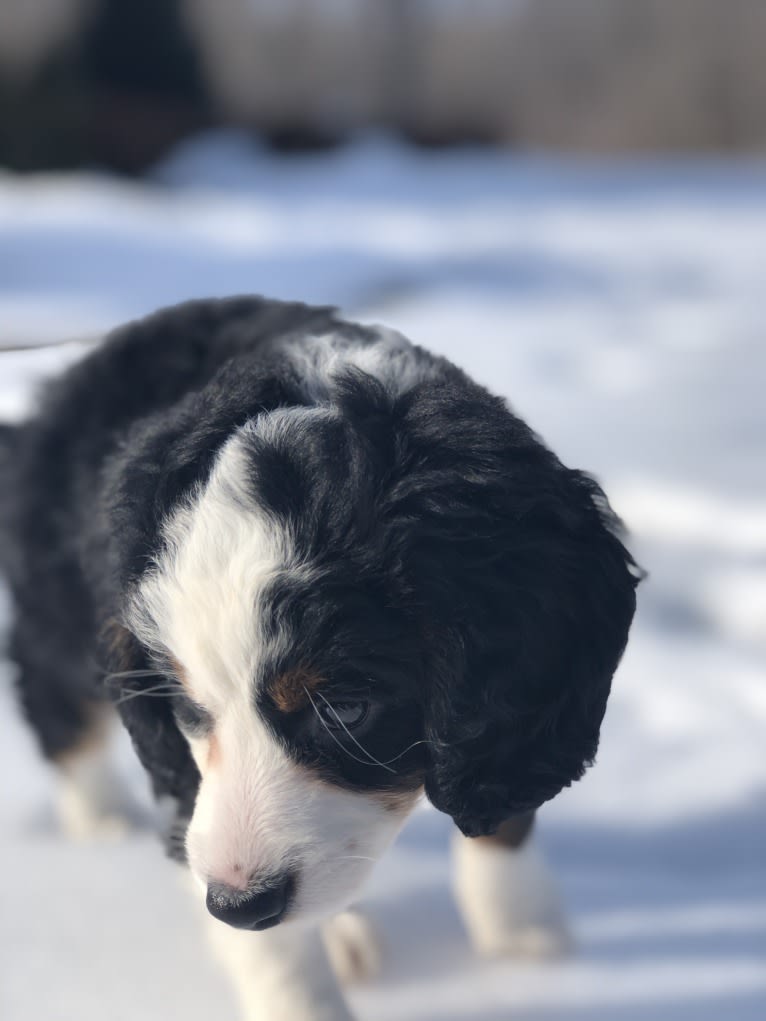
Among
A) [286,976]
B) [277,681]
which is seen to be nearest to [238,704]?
[277,681]

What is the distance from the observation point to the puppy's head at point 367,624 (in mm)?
1391

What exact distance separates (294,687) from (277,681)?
0.02 metres

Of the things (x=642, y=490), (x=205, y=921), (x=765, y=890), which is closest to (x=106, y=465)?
(x=205, y=921)

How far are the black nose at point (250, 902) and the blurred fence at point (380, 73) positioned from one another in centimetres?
828

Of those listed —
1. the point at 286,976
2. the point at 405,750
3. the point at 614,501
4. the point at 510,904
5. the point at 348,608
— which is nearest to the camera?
the point at 348,608

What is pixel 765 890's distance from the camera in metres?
2.23

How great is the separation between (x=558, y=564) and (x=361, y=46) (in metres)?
8.88

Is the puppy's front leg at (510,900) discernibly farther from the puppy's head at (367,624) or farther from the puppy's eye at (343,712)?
the puppy's eye at (343,712)

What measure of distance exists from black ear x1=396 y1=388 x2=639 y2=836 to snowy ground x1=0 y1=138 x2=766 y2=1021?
1.17ft

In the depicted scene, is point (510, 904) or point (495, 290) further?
point (495, 290)

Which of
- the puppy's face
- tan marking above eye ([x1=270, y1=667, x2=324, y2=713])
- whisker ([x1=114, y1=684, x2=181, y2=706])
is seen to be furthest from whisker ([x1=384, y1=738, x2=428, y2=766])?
whisker ([x1=114, y1=684, x2=181, y2=706])

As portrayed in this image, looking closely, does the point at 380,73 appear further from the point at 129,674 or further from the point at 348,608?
the point at 348,608

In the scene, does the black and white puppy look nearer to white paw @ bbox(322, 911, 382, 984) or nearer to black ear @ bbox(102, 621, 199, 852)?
black ear @ bbox(102, 621, 199, 852)

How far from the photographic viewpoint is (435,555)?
4.60ft
